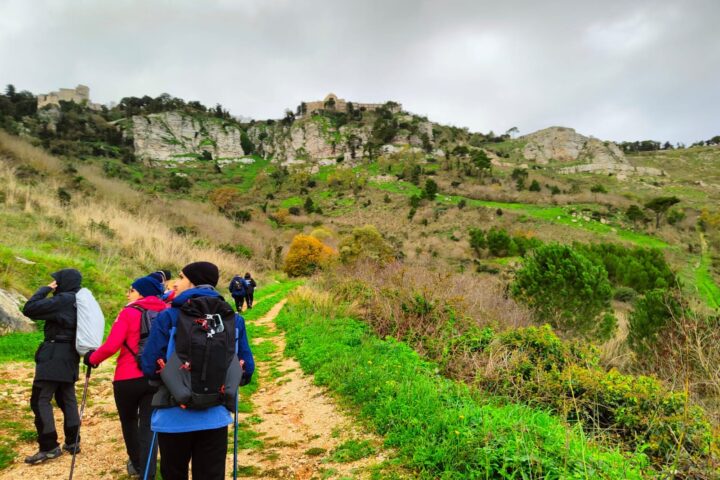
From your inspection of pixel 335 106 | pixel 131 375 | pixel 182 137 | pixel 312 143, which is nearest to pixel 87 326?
pixel 131 375

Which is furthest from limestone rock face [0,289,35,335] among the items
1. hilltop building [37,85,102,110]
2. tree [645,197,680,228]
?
hilltop building [37,85,102,110]

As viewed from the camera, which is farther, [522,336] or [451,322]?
[451,322]

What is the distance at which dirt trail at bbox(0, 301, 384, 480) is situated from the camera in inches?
147

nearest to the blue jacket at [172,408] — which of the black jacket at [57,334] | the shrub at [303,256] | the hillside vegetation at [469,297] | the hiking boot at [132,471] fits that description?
the hiking boot at [132,471]

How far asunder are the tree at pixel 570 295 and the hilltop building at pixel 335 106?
330 ft

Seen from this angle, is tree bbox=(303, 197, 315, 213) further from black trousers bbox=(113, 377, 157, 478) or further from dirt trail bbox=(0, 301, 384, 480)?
black trousers bbox=(113, 377, 157, 478)

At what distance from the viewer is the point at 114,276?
1173 centimetres

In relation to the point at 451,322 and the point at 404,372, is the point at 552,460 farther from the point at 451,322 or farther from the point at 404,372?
the point at 451,322

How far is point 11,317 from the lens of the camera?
754 centimetres

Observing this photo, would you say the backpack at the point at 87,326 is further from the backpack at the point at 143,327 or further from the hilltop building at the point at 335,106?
the hilltop building at the point at 335,106

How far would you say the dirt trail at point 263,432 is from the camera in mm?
3730

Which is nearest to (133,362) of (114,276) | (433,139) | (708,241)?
(114,276)

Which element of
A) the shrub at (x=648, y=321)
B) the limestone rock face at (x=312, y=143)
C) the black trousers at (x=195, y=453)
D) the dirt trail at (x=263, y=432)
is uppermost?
the limestone rock face at (x=312, y=143)

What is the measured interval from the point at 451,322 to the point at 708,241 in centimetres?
4576
